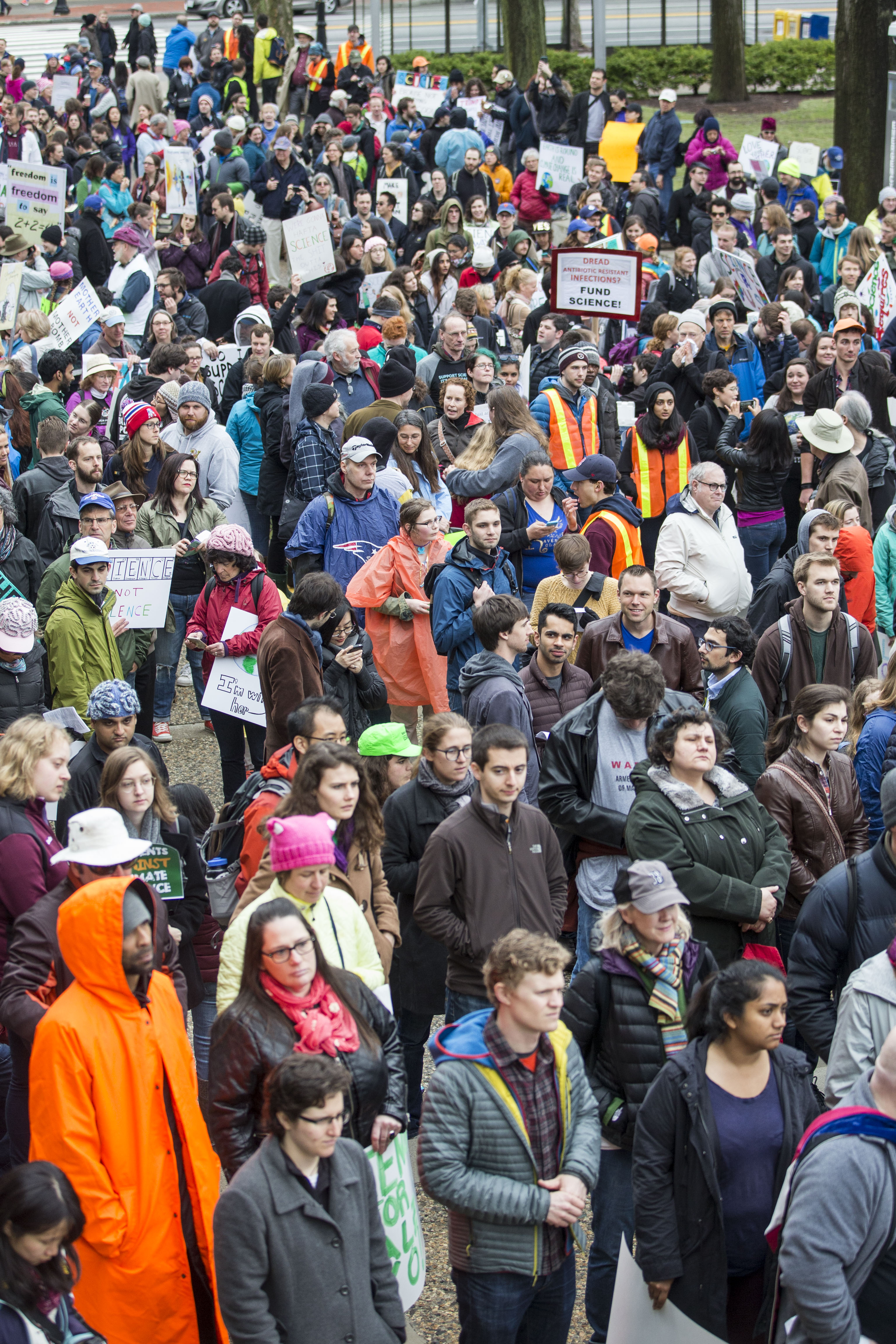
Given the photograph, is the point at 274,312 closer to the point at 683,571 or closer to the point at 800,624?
the point at 683,571

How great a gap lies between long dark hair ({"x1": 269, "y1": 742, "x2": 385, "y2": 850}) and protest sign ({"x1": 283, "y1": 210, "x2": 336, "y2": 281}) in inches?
383

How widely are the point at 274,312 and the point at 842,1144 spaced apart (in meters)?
11.4

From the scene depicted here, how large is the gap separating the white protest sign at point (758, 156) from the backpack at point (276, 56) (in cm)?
1026

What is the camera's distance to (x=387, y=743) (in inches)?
230

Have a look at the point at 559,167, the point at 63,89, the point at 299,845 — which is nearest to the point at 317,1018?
the point at 299,845

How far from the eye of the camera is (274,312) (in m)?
13.7

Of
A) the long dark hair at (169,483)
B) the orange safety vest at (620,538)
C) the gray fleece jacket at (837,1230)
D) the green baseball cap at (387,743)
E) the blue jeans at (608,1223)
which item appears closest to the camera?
the gray fleece jacket at (837,1230)

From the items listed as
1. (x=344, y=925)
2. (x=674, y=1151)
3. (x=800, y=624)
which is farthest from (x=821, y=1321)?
(x=800, y=624)

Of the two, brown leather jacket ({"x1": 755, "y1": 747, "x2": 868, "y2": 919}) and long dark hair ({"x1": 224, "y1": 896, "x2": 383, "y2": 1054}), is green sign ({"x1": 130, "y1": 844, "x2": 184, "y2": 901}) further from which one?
brown leather jacket ({"x1": 755, "y1": 747, "x2": 868, "y2": 919})

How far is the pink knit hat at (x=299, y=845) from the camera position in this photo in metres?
4.45

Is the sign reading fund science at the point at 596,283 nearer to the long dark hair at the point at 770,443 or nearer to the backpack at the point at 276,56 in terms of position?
the long dark hair at the point at 770,443

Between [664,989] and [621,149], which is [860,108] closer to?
[621,149]

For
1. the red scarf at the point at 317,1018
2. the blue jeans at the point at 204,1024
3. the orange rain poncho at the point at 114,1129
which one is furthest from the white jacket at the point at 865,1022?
the blue jeans at the point at 204,1024

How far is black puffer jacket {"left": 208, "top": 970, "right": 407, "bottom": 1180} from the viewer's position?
157 inches
